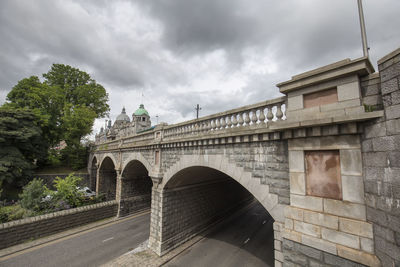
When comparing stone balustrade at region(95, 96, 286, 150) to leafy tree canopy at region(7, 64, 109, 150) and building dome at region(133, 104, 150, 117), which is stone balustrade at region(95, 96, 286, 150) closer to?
leafy tree canopy at region(7, 64, 109, 150)

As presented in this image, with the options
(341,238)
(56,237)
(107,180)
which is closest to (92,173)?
(107,180)

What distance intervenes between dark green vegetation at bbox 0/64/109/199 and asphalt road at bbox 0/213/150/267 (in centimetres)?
1118

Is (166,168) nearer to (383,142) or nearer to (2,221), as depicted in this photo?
(383,142)

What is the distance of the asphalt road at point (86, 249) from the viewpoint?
9.23m

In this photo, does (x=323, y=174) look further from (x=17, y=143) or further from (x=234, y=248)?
(x=17, y=143)

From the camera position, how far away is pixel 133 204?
17.4 meters

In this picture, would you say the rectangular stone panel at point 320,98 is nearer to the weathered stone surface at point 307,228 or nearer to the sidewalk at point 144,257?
the weathered stone surface at point 307,228

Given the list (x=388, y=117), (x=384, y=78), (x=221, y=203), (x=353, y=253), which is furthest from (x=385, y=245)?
(x=221, y=203)

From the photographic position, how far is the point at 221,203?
585 inches

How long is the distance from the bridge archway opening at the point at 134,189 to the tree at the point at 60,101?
1442 cm

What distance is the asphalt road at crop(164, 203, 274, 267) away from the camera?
9086 mm

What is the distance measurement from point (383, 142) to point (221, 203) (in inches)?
521

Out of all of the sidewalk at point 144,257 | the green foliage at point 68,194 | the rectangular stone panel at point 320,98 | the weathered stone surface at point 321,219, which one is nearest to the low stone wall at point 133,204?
the green foliage at point 68,194

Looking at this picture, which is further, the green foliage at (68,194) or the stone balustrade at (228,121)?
the green foliage at (68,194)
